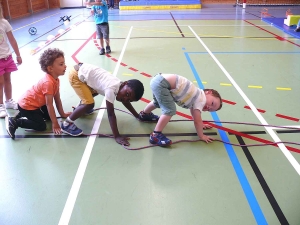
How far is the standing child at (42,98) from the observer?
2720 millimetres

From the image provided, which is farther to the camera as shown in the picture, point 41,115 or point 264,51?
point 264,51

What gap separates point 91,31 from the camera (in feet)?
25.9

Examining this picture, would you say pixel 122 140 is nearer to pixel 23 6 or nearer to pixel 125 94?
pixel 125 94

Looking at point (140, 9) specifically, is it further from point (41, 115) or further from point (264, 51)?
point (41, 115)

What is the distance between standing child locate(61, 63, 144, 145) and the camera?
2.52 meters

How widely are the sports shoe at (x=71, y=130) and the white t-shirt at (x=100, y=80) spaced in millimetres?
450

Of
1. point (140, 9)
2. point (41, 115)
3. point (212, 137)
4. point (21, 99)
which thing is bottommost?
point (212, 137)

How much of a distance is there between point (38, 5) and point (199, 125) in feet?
43.2

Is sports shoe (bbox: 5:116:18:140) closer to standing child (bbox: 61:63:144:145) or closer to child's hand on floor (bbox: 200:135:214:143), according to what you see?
standing child (bbox: 61:63:144:145)

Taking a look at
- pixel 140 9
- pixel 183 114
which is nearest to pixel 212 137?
pixel 183 114

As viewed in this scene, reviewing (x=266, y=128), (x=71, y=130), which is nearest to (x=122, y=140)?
(x=71, y=130)

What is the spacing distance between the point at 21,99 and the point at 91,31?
549 cm

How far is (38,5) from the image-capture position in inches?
520

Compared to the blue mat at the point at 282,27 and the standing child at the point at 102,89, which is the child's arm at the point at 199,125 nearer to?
the standing child at the point at 102,89
